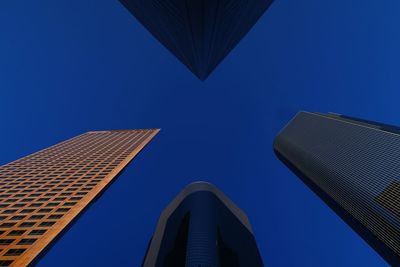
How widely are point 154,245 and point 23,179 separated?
47372 millimetres

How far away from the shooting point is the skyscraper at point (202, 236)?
3728 inches

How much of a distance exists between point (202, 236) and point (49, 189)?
1970 inches

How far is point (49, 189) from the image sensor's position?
88000mm

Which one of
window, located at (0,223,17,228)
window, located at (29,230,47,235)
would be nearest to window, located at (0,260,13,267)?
window, located at (29,230,47,235)

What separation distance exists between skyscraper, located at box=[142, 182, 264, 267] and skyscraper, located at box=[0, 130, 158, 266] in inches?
1114

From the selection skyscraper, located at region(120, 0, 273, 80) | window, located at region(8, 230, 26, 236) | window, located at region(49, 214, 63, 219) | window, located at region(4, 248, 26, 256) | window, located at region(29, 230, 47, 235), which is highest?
skyscraper, located at region(120, 0, 273, 80)

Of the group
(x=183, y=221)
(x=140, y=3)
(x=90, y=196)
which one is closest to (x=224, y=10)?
(x=140, y=3)

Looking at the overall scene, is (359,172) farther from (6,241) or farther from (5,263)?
(5,263)

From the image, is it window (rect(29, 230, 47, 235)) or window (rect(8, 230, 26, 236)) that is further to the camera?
window (rect(29, 230, 47, 235))

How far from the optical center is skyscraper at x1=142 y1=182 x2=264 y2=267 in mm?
94694

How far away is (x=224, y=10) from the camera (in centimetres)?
3972

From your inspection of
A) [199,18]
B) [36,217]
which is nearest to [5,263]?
[36,217]

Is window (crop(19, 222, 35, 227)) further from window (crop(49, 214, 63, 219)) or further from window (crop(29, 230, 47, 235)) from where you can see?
window (crop(49, 214, 63, 219))

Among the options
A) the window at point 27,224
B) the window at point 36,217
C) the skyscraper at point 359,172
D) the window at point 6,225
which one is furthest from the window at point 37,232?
the skyscraper at point 359,172
